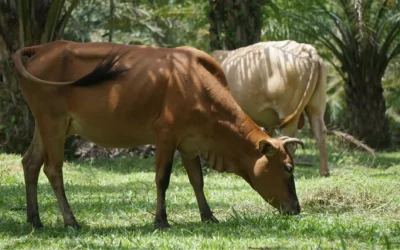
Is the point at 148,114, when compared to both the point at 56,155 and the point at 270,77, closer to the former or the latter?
the point at 56,155

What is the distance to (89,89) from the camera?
771 centimetres

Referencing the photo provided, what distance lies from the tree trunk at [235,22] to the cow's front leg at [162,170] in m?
6.83

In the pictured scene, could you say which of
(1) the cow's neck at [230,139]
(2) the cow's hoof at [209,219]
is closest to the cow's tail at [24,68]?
(1) the cow's neck at [230,139]

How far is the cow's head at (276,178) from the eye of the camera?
7762 mm

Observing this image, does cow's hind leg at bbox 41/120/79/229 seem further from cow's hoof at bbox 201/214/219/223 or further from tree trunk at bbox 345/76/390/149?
tree trunk at bbox 345/76/390/149

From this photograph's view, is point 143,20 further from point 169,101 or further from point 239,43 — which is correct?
point 169,101

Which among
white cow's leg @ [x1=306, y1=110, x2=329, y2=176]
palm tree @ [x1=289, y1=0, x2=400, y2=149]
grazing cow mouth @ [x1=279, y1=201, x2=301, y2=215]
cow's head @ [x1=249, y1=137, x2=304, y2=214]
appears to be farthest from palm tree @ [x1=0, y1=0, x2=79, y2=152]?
grazing cow mouth @ [x1=279, y1=201, x2=301, y2=215]

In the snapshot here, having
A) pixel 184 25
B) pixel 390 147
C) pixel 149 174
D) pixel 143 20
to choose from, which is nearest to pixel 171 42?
pixel 184 25

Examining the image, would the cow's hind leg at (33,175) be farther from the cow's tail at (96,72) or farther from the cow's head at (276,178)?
the cow's head at (276,178)

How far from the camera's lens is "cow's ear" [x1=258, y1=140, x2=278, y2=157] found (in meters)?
7.65

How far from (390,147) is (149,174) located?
7.95 m

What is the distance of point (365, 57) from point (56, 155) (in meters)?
11.2

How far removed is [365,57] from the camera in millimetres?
17750

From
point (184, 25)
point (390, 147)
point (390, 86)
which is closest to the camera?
point (390, 147)
